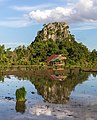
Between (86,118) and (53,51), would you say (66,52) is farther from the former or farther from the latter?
(86,118)

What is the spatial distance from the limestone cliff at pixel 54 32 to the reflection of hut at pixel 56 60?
27.3 meters

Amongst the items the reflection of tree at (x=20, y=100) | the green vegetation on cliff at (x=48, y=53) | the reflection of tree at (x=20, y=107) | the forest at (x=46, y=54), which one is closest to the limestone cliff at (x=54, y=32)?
the green vegetation on cliff at (x=48, y=53)

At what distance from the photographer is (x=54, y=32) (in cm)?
13788

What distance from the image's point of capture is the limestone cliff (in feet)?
441

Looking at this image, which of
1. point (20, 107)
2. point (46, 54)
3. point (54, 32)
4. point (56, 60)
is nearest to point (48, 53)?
point (46, 54)

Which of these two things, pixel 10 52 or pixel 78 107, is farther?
pixel 10 52

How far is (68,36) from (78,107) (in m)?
107

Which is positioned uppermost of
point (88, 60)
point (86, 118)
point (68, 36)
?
point (68, 36)

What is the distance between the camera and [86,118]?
76.6 feet

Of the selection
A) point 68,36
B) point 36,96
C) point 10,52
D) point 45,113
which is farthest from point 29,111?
point 68,36

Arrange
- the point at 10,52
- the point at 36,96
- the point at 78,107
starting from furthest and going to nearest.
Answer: the point at 10,52 < the point at 36,96 < the point at 78,107

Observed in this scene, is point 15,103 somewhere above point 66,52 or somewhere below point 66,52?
below

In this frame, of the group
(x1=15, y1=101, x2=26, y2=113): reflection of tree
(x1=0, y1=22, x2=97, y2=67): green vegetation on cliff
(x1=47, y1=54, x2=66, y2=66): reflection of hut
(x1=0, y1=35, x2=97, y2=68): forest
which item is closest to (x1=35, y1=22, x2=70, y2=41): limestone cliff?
(x1=0, y1=22, x2=97, y2=67): green vegetation on cliff

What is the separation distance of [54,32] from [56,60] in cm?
3532
